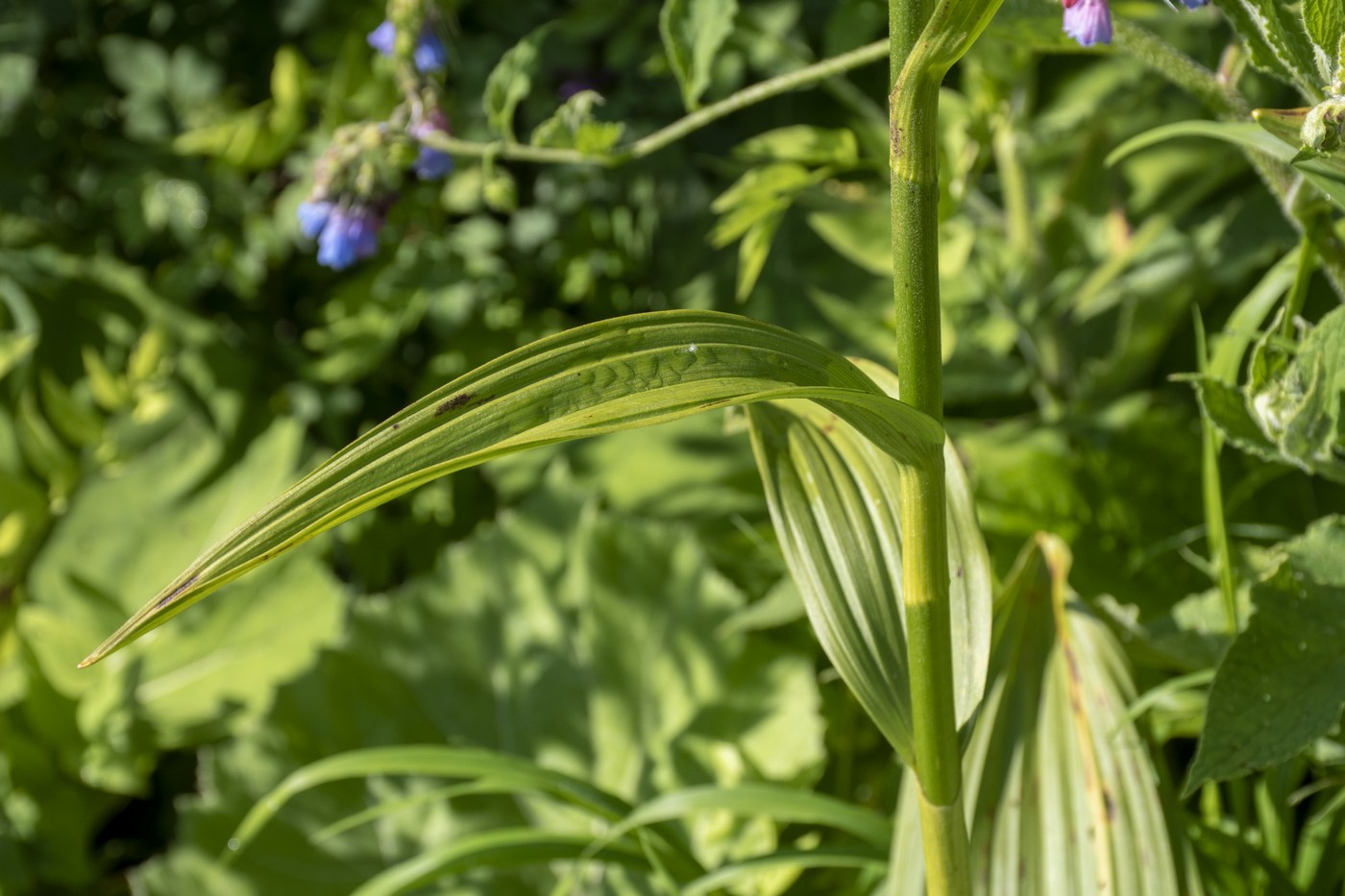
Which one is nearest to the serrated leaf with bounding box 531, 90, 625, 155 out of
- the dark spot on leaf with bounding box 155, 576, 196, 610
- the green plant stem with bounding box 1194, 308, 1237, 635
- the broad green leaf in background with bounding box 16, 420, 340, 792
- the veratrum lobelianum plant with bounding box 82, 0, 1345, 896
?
the veratrum lobelianum plant with bounding box 82, 0, 1345, 896

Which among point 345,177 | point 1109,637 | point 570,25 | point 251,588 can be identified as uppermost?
point 570,25

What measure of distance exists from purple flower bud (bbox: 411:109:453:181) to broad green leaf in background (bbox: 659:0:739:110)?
12.5 inches

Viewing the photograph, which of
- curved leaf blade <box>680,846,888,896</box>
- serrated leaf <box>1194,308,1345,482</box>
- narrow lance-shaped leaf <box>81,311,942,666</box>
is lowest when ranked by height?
curved leaf blade <box>680,846,888,896</box>

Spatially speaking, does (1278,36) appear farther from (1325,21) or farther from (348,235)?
(348,235)

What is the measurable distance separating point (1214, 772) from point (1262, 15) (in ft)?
1.48

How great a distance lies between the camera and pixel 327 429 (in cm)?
201

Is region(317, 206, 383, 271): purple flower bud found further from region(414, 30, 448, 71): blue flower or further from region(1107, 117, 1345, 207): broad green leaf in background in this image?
region(1107, 117, 1345, 207): broad green leaf in background

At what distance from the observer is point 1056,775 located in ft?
3.02

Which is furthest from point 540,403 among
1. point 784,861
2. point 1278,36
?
point 784,861

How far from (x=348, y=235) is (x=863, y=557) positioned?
2.44ft

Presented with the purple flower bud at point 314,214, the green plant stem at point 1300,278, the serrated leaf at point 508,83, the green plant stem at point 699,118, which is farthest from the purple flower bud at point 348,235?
the green plant stem at point 1300,278

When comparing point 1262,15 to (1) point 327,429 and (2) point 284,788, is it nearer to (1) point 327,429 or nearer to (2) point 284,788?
(2) point 284,788

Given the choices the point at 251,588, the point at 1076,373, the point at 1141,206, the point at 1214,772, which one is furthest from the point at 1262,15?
the point at 251,588

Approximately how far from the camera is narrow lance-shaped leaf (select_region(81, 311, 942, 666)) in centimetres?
51
